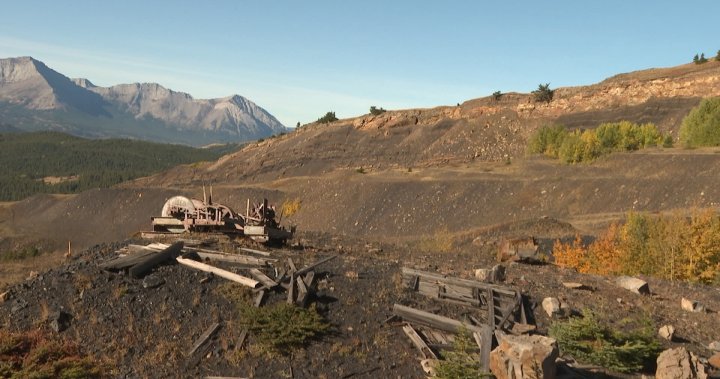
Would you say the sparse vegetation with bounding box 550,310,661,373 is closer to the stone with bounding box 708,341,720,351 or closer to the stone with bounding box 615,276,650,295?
the stone with bounding box 708,341,720,351

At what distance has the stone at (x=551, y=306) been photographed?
49.2 ft

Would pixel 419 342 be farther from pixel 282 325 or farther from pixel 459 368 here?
pixel 282 325

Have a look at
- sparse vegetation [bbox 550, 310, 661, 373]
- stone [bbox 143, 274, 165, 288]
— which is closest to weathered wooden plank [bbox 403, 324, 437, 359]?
sparse vegetation [bbox 550, 310, 661, 373]

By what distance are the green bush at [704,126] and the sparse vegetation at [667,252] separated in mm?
35074

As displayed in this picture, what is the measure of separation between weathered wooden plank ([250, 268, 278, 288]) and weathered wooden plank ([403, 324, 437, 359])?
154 inches

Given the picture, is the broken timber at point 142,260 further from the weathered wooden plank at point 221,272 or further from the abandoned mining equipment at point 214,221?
the abandoned mining equipment at point 214,221

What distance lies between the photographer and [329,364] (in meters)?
12.1

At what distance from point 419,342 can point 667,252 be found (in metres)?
22.0

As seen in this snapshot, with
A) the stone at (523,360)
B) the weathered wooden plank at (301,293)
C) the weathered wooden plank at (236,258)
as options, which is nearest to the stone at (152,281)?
the weathered wooden plank at (236,258)

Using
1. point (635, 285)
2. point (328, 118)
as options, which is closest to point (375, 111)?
point (328, 118)

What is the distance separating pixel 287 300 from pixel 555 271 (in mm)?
13391

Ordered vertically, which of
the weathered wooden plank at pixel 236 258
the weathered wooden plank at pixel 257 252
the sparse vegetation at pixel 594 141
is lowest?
the weathered wooden plank at pixel 257 252

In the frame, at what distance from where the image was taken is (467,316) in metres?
14.4

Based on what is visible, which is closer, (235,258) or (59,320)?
(59,320)
